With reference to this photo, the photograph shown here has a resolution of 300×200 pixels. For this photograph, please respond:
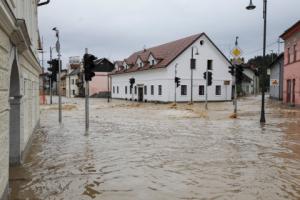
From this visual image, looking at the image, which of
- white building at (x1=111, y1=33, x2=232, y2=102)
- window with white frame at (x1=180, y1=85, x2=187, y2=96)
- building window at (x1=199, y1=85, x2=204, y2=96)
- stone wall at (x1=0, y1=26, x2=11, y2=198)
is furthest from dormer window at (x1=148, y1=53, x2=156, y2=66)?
stone wall at (x1=0, y1=26, x2=11, y2=198)

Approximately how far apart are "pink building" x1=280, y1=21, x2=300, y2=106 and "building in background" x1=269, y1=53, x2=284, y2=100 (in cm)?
850

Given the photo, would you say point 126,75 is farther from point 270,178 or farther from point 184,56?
point 270,178

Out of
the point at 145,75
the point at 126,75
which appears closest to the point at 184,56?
the point at 145,75

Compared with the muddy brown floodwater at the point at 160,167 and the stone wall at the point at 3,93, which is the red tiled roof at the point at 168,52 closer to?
the muddy brown floodwater at the point at 160,167

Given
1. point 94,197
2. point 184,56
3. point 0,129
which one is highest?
point 184,56

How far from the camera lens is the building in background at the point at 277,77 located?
4504cm

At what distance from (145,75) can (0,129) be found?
45.8m

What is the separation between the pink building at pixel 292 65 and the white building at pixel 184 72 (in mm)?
11165

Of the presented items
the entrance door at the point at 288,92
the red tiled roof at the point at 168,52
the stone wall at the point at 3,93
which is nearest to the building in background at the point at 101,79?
the red tiled roof at the point at 168,52

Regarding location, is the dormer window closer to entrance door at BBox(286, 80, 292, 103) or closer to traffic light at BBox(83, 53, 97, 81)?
entrance door at BBox(286, 80, 292, 103)

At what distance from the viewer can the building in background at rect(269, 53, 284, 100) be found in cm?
4504

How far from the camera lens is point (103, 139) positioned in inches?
566

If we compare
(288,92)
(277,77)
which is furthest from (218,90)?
(288,92)

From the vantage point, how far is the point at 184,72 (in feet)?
152
